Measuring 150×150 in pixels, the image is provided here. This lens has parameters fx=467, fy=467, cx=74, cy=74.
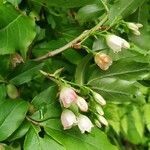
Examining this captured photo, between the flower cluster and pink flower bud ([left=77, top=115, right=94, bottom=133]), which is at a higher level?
the flower cluster

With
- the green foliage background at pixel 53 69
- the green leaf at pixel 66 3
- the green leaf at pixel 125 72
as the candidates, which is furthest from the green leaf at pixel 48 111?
the green leaf at pixel 66 3

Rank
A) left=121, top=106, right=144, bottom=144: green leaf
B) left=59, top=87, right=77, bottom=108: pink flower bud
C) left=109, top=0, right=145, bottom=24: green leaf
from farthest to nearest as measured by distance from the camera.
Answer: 1. left=121, top=106, right=144, bottom=144: green leaf
2. left=109, top=0, right=145, bottom=24: green leaf
3. left=59, top=87, right=77, bottom=108: pink flower bud

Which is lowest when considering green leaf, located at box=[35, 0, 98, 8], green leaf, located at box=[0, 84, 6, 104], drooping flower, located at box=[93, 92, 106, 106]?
drooping flower, located at box=[93, 92, 106, 106]

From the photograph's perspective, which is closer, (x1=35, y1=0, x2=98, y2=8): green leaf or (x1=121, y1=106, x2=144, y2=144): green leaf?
(x1=35, y1=0, x2=98, y2=8): green leaf

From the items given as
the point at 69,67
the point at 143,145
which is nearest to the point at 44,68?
the point at 69,67

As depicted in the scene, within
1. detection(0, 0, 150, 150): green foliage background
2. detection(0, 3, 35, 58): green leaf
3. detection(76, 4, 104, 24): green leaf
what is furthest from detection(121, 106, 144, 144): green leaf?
detection(0, 3, 35, 58): green leaf

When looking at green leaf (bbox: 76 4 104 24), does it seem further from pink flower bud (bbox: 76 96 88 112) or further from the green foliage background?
pink flower bud (bbox: 76 96 88 112)

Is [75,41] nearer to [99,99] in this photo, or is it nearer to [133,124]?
[99,99]
